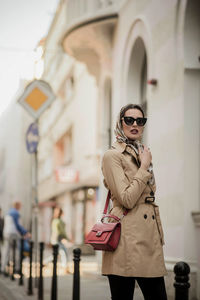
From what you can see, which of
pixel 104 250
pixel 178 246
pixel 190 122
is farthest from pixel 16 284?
pixel 104 250

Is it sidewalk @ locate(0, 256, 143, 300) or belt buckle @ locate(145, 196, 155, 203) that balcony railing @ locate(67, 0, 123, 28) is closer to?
sidewalk @ locate(0, 256, 143, 300)

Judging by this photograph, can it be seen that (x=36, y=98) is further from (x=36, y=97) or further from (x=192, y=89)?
(x=192, y=89)

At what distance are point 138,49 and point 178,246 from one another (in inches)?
184

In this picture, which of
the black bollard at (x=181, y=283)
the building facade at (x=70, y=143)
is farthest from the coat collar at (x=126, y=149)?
the building facade at (x=70, y=143)

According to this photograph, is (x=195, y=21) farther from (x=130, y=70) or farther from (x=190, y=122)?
(x=130, y=70)

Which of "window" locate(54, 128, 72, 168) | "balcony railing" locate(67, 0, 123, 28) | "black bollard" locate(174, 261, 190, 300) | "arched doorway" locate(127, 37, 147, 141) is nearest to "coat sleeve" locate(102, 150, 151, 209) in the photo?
"black bollard" locate(174, 261, 190, 300)

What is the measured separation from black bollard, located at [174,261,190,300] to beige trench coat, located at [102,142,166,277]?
0.67 metres

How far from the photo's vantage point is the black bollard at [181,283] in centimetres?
295

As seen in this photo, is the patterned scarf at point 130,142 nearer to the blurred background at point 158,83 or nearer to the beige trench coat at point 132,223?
the beige trench coat at point 132,223

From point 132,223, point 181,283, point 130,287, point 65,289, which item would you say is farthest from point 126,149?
point 65,289

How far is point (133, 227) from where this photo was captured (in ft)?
12.3

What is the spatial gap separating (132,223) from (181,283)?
85 centimetres

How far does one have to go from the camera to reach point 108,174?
3.83m

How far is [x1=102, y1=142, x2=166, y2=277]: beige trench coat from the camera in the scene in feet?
12.2
